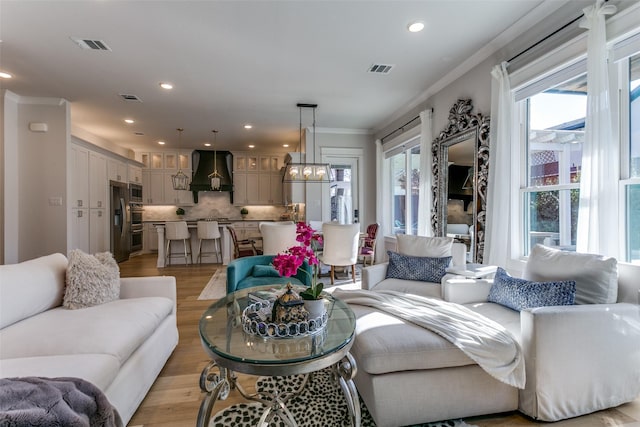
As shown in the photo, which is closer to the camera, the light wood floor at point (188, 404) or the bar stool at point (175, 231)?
the light wood floor at point (188, 404)

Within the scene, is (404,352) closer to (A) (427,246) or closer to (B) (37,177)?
(A) (427,246)

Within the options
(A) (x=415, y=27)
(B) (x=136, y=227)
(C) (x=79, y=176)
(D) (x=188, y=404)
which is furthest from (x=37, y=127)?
(A) (x=415, y=27)

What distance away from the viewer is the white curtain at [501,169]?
2.97 m

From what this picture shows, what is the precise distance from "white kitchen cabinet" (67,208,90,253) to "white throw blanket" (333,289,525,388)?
17.7 ft

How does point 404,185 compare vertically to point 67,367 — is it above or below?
above

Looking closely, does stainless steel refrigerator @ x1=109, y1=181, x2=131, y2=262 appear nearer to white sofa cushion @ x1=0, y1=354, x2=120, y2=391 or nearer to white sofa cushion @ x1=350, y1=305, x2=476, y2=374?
white sofa cushion @ x1=0, y1=354, x2=120, y2=391

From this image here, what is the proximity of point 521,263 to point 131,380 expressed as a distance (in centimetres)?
325

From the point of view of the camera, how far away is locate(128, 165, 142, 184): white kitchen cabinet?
25.0 ft

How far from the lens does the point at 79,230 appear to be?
5.40m

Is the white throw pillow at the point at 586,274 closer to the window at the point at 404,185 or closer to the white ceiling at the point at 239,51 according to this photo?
the white ceiling at the point at 239,51

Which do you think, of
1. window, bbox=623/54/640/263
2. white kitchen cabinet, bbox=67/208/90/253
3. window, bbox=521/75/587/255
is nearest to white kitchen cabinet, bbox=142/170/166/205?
white kitchen cabinet, bbox=67/208/90/253

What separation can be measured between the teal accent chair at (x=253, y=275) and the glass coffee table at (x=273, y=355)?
1197 millimetres

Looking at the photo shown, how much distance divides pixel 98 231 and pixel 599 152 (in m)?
7.71

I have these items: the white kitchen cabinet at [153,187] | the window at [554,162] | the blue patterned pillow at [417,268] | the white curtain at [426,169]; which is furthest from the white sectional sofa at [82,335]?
the white kitchen cabinet at [153,187]
